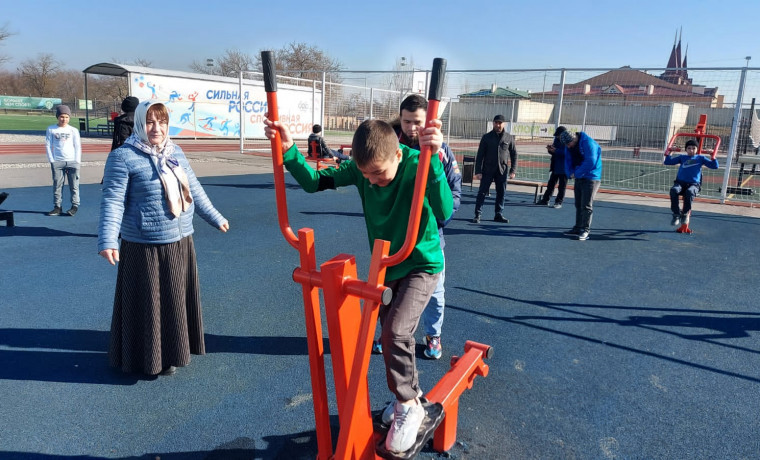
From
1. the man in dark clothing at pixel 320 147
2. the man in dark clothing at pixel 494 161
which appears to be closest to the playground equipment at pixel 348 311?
the man in dark clothing at pixel 494 161

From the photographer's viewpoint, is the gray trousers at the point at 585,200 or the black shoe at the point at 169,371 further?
the gray trousers at the point at 585,200

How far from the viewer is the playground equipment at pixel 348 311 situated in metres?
1.86

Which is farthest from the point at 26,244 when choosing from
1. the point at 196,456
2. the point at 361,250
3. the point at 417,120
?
the point at 417,120

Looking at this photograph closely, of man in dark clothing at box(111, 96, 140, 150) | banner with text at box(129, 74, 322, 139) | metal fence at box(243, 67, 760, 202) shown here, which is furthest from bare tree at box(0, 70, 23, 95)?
man in dark clothing at box(111, 96, 140, 150)

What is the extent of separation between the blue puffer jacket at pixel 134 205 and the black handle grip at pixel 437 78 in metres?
2.13

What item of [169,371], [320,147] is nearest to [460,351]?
[169,371]

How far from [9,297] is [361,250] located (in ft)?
12.5

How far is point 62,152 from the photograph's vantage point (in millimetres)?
7879

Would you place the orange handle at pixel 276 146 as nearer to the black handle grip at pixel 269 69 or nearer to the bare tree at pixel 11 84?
the black handle grip at pixel 269 69

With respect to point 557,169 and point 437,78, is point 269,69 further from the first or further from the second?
point 557,169

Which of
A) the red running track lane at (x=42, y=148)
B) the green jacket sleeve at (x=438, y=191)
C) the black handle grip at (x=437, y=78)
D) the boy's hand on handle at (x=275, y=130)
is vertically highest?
the black handle grip at (x=437, y=78)

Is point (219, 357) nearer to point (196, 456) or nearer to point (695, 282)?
point (196, 456)

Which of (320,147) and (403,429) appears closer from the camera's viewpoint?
(403,429)

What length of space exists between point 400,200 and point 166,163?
1757mm
